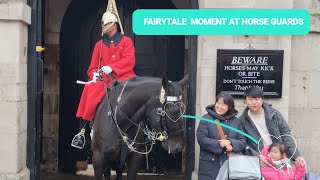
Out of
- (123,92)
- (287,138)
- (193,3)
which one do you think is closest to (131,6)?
(193,3)

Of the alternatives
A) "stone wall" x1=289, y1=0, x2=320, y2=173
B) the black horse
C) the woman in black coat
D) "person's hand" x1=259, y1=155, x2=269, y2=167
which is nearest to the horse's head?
the black horse

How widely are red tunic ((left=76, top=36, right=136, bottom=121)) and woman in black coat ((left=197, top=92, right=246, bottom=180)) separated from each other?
1230 millimetres

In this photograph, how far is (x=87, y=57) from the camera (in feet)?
27.8

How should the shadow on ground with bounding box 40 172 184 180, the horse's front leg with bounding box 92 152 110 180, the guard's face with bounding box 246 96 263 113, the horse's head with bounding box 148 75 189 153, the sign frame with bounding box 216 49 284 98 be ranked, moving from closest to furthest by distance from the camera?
1. the horse's head with bounding box 148 75 189 153
2. the guard's face with bounding box 246 96 263 113
3. the horse's front leg with bounding box 92 152 110 180
4. the sign frame with bounding box 216 49 284 98
5. the shadow on ground with bounding box 40 172 184 180

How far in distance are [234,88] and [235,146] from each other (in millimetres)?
1357

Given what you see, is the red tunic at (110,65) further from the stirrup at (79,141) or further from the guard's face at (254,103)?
the guard's face at (254,103)

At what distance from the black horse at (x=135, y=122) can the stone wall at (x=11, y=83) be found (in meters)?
1.13

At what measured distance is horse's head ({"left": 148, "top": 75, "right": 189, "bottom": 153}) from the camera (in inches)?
189

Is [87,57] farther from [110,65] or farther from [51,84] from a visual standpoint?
[110,65]

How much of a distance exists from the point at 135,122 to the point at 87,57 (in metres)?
3.54

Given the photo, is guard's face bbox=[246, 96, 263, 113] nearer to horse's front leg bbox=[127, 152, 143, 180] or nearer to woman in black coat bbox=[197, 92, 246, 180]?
woman in black coat bbox=[197, 92, 246, 180]

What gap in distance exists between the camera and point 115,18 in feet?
18.9

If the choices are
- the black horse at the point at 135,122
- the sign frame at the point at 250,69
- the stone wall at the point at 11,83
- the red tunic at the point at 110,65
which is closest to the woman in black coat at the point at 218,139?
the black horse at the point at 135,122

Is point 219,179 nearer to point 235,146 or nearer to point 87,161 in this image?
point 235,146
